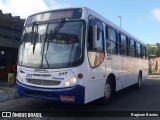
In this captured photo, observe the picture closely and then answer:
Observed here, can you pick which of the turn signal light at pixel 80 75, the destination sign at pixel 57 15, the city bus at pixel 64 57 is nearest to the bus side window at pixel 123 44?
the city bus at pixel 64 57

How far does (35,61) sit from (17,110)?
66.9 inches

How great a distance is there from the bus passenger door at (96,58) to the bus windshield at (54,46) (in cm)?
44

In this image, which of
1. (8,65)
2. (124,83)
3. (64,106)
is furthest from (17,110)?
(8,65)

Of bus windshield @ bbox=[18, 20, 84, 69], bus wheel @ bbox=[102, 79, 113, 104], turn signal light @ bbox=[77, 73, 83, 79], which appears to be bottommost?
bus wheel @ bbox=[102, 79, 113, 104]

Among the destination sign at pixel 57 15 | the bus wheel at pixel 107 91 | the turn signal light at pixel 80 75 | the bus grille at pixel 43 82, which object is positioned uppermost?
the destination sign at pixel 57 15

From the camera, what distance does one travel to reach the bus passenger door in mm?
8461

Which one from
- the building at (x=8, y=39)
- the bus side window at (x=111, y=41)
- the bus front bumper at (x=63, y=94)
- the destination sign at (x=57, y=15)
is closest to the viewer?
the bus front bumper at (x=63, y=94)

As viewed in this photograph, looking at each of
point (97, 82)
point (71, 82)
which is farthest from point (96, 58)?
point (71, 82)

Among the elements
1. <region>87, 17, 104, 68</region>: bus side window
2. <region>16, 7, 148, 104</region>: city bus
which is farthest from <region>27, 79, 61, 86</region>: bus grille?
<region>87, 17, 104, 68</region>: bus side window

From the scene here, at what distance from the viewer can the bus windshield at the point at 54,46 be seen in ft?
26.5

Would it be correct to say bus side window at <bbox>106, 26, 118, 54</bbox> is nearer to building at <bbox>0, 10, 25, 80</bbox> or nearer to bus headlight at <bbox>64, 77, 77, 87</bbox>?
bus headlight at <bbox>64, 77, 77, 87</bbox>

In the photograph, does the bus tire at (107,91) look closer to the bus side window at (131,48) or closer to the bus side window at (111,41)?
the bus side window at (111,41)

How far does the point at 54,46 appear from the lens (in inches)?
326

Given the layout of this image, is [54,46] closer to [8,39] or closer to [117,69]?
[117,69]
